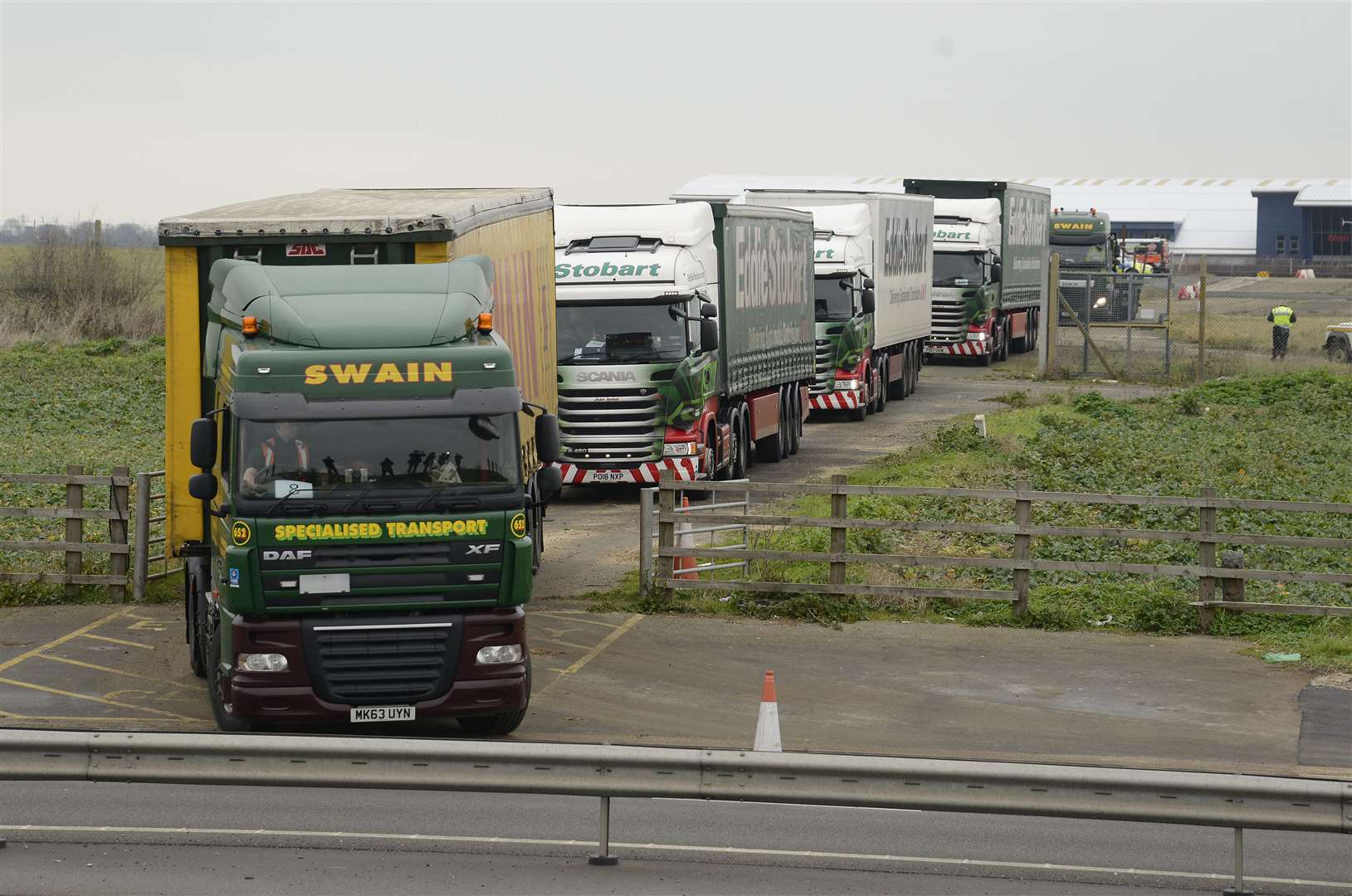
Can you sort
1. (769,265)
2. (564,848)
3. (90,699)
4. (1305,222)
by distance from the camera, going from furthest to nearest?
1. (1305,222)
2. (769,265)
3. (90,699)
4. (564,848)

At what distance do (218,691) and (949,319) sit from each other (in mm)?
37558

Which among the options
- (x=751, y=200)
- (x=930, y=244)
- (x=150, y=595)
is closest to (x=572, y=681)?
(x=150, y=595)

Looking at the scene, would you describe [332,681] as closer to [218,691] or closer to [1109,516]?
[218,691]

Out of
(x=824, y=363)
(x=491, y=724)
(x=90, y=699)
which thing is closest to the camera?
(x=491, y=724)

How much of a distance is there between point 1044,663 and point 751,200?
71.0ft

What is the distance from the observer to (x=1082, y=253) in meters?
58.5

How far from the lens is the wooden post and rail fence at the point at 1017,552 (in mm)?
15711

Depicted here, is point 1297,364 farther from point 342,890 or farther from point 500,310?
point 342,890

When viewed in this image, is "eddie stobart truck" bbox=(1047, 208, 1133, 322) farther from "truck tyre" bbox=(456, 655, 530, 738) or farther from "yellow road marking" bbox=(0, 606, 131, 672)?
"truck tyre" bbox=(456, 655, 530, 738)

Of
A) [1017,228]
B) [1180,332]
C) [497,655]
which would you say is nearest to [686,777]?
[497,655]

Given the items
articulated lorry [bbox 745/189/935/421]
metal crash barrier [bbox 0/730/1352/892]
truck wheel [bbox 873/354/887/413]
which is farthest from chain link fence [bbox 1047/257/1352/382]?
metal crash barrier [bbox 0/730/1352/892]

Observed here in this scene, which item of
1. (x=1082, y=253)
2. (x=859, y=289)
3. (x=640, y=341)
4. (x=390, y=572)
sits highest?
(x=1082, y=253)

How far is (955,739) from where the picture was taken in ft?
40.5

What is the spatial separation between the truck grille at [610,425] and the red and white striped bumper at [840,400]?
12316 millimetres
